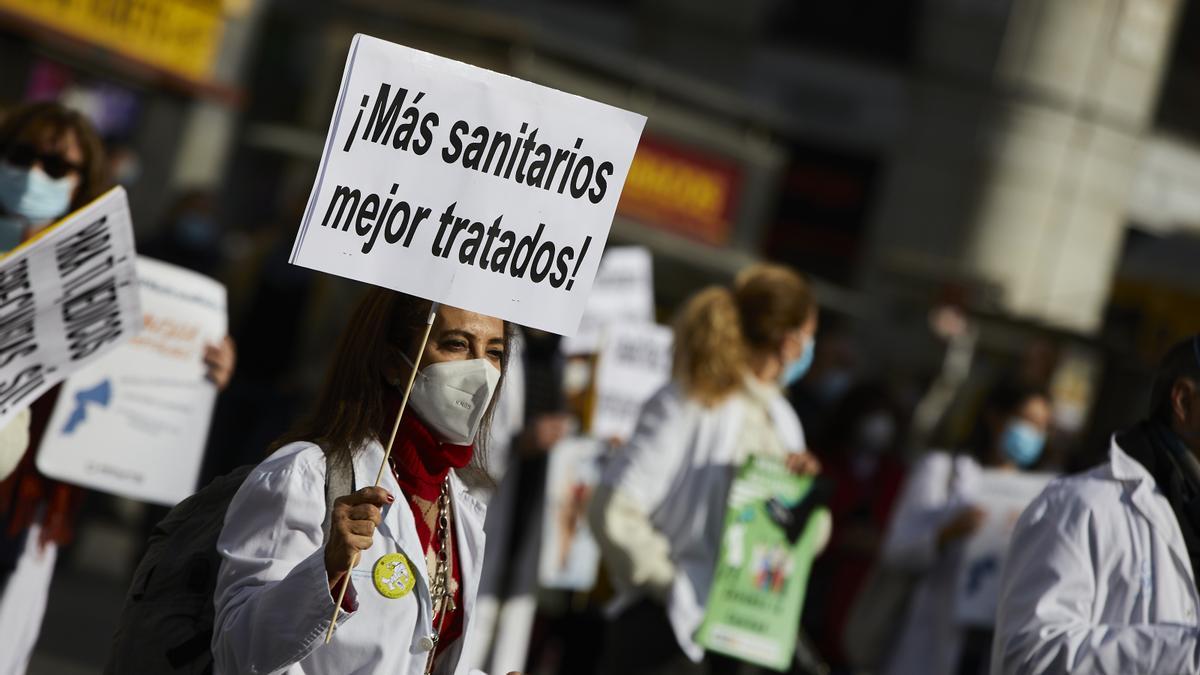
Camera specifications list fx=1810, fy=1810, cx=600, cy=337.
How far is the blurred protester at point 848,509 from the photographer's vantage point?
8.53 metres

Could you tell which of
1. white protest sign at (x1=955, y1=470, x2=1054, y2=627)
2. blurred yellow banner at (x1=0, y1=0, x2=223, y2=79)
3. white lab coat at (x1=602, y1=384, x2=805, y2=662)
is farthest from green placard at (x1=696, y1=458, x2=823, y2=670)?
blurred yellow banner at (x1=0, y1=0, x2=223, y2=79)

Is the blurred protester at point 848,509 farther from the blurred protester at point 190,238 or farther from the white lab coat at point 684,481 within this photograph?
the blurred protester at point 190,238

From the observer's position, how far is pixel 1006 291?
20469 millimetres

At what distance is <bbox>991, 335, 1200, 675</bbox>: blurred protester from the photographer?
3711 mm

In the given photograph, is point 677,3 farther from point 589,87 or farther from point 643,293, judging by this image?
point 643,293

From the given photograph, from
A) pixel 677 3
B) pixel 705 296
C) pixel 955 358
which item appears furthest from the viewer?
pixel 677 3

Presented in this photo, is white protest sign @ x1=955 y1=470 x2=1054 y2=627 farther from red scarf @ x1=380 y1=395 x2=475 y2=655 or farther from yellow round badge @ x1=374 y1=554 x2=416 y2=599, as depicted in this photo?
yellow round badge @ x1=374 y1=554 x2=416 y2=599

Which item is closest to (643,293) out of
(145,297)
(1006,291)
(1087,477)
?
(145,297)

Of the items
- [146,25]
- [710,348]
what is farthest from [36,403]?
[146,25]

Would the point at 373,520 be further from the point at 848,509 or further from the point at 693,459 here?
the point at 848,509

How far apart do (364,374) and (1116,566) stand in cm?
167

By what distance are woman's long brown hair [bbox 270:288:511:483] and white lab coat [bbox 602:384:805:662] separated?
7.44ft

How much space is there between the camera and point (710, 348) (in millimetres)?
5949

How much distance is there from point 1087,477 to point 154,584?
2.04 meters
